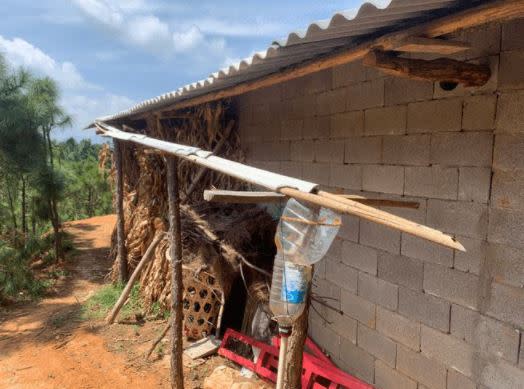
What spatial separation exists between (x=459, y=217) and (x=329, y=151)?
57.9 inches

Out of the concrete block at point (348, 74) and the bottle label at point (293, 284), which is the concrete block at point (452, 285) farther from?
the concrete block at point (348, 74)

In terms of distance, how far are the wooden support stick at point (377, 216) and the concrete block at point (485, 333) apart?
133 cm

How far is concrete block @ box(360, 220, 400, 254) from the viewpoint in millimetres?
2936

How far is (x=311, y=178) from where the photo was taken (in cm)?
392

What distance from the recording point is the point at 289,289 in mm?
1991

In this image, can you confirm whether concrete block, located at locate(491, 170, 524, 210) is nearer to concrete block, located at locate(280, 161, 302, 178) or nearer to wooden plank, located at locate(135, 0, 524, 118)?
wooden plank, located at locate(135, 0, 524, 118)

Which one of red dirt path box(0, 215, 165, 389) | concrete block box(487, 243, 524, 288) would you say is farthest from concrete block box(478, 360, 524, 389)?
red dirt path box(0, 215, 165, 389)

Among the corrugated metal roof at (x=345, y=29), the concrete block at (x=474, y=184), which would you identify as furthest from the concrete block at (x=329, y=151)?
the concrete block at (x=474, y=184)

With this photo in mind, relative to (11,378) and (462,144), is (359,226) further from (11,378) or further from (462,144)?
(11,378)

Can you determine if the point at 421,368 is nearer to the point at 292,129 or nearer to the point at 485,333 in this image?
the point at 485,333

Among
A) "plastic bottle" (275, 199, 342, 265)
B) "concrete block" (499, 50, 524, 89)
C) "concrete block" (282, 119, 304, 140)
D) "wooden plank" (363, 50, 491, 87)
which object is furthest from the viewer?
"concrete block" (282, 119, 304, 140)

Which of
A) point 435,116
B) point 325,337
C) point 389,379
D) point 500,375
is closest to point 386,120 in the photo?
point 435,116

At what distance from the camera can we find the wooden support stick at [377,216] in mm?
1272

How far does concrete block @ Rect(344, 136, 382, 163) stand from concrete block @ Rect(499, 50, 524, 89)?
3.33 ft
